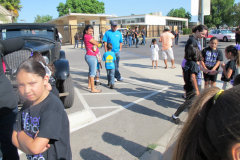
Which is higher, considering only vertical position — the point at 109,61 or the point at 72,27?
the point at 72,27

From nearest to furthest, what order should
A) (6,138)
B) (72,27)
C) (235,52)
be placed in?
(6,138) < (235,52) < (72,27)

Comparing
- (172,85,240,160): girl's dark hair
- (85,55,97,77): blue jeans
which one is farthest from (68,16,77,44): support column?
(172,85,240,160): girl's dark hair

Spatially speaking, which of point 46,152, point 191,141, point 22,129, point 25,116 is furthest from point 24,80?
point 191,141

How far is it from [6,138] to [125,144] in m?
1.70

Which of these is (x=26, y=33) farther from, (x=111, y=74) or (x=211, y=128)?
(x=211, y=128)

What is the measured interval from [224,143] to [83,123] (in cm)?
328

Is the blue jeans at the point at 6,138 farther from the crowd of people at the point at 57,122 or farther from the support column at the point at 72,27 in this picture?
the support column at the point at 72,27

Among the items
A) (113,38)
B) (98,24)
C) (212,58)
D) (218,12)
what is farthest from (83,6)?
(212,58)

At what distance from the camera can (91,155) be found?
9.34ft

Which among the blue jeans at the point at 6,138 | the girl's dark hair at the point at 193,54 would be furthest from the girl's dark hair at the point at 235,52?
the blue jeans at the point at 6,138

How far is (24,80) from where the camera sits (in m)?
1.54

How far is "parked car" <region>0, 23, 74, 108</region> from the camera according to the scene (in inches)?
162

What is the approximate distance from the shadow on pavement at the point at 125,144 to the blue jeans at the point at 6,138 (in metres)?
1.45

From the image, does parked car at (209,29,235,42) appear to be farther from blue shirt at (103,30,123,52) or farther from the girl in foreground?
the girl in foreground
